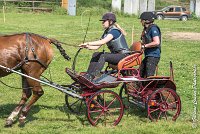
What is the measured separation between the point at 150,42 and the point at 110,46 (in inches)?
30.6

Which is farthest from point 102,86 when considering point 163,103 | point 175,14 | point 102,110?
point 175,14

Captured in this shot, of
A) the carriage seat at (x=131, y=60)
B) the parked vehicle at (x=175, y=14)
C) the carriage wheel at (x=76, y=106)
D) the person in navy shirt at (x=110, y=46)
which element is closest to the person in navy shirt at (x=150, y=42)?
the carriage seat at (x=131, y=60)

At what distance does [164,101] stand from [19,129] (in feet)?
8.97

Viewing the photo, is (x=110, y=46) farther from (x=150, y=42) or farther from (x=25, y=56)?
(x=25, y=56)

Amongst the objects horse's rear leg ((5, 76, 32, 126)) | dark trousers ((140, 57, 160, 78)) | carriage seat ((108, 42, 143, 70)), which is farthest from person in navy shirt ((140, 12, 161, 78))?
horse's rear leg ((5, 76, 32, 126))

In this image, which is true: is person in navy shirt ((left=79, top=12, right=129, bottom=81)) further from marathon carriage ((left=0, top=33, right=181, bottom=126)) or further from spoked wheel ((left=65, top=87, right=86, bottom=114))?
spoked wheel ((left=65, top=87, right=86, bottom=114))

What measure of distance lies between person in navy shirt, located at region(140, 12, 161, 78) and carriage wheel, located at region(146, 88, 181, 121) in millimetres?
565

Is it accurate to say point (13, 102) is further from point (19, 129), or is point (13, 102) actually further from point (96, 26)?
point (96, 26)

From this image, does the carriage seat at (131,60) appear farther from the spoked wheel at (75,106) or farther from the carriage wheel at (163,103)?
the spoked wheel at (75,106)

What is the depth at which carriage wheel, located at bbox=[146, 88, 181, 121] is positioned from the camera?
8.56 m

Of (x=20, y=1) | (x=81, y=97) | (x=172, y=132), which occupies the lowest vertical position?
(x=172, y=132)

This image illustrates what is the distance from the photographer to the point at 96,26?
104 feet

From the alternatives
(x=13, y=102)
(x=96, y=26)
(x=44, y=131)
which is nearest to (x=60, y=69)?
(x=13, y=102)

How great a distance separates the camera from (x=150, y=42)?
8.84m
